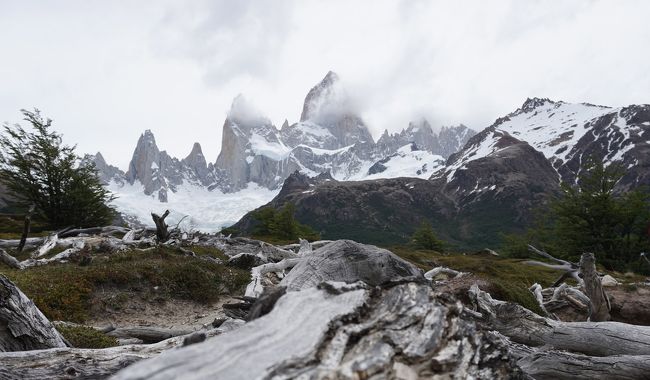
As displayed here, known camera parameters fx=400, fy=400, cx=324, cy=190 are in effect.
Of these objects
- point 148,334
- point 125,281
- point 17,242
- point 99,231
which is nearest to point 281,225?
point 99,231

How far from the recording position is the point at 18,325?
4.56 metres

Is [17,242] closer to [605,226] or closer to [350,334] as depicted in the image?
[350,334]

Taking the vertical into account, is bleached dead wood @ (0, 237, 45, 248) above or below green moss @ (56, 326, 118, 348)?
above

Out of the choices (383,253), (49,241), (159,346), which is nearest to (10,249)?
(49,241)

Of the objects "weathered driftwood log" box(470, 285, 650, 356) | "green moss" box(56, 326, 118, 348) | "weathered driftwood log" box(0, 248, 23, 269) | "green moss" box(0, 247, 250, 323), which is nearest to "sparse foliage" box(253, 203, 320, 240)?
"green moss" box(0, 247, 250, 323)

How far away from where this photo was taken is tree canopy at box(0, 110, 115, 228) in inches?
1134

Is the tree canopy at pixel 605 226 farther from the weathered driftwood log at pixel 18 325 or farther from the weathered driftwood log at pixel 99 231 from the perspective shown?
the weathered driftwood log at pixel 18 325

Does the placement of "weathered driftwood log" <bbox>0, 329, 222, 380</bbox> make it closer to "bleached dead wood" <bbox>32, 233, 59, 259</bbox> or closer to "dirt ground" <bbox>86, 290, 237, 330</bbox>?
"dirt ground" <bbox>86, 290, 237, 330</bbox>

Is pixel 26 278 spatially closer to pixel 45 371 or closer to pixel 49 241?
pixel 45 371

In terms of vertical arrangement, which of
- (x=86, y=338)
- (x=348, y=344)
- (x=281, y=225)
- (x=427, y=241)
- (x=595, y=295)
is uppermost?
(x=281, y=225)

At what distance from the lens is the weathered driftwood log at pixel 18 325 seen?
4.46 metres

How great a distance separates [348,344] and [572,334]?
14.3ft

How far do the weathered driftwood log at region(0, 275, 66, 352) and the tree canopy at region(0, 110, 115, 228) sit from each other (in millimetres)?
28882

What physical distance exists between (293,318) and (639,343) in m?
4.71
